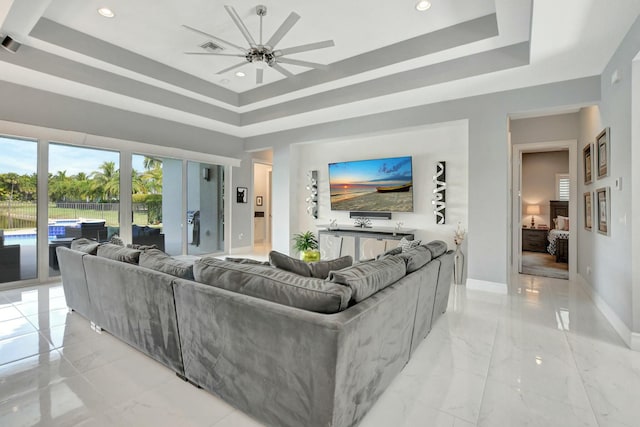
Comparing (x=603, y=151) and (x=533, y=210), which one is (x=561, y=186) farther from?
(x=603, y=151)

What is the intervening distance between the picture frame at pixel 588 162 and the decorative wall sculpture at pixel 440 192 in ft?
5.98

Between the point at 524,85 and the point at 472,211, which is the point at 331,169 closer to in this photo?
the point at 472,211

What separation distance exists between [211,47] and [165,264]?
10.6 ft

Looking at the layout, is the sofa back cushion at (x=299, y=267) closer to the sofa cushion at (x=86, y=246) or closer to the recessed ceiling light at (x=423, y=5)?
the sofa cushion at (x=86, y=246)

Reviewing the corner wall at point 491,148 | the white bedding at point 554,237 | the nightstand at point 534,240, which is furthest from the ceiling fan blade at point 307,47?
the nightstand at point 534,240

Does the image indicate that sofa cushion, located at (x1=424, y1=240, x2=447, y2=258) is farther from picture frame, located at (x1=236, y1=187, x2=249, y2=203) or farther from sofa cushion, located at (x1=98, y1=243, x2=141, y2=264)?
picture frame, located at (x1=236, y1=187, x2=249, y2=203)

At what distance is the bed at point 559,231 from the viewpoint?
6.29m

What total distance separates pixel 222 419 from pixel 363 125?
4.97 m

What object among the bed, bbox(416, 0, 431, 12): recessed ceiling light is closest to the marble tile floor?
bbox(416, 0, 431, 12): recessed ceiling light

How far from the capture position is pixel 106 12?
344 centimetres

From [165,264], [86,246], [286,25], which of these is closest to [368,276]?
[165,264]

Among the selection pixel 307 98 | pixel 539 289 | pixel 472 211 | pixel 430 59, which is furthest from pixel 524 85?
pixel 307 98

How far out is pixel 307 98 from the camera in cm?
540

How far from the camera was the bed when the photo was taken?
20.6ft
